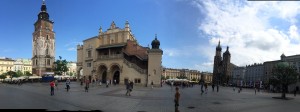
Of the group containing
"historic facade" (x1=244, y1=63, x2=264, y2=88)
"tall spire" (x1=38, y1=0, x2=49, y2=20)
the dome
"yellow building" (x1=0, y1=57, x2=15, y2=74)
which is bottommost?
"historic facade" (x1=244, y1=63, x2=264, y2=88)

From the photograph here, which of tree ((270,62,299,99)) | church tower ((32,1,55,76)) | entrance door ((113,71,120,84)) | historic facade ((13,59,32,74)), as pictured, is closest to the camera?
tree ((270,62,299,99))

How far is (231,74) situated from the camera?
19762cm

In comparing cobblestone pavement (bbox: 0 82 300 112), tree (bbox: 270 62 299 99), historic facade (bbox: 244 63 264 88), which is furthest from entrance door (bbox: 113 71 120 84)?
historic facade (bbox: 244 63 264 88)

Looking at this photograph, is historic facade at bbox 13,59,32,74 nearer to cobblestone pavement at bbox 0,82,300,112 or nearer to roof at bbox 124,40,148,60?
roof at bbox 124,40,148,60

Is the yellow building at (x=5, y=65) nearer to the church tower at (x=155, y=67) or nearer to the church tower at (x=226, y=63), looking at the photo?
the church tower at (x=226, y=63)

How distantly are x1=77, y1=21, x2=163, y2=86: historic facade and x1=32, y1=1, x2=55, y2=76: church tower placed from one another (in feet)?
172

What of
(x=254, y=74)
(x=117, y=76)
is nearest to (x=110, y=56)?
(x=117, y=76)

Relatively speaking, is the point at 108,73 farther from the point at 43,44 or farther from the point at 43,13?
the point at 43,13

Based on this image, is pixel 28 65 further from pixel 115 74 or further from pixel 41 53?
pixel 115 74

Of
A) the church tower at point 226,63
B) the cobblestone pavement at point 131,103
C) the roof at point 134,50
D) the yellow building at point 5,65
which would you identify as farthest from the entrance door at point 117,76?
the yellow building at point 5,65

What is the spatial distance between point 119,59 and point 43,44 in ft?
226

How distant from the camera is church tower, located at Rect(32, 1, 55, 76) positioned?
12031 centimetres

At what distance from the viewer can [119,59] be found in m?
62.0

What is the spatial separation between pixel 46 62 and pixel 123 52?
6953 centimetres
